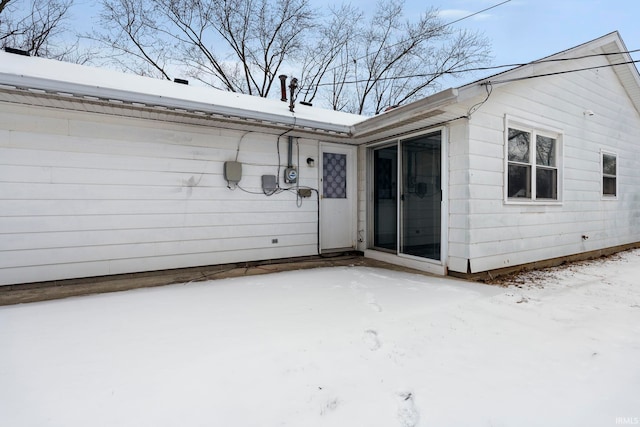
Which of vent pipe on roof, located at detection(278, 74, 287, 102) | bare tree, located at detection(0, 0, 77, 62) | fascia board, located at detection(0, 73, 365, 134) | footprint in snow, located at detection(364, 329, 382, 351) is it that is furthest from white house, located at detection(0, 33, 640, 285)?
bare tree, located at detection(0, 0, 77, 62)

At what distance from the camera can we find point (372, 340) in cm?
235

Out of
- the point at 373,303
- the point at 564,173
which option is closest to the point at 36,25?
the point at 373,303

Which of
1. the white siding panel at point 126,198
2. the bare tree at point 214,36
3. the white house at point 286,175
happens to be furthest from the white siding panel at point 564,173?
the bare tree at point 214,36

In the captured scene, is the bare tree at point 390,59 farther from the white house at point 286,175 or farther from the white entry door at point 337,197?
the white entry door at point 337,197

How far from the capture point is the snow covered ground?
5.11ft

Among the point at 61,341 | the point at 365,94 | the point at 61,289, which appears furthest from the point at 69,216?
the point at 365,94

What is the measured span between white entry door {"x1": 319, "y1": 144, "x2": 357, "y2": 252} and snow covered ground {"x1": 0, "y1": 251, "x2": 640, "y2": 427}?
7.77ft

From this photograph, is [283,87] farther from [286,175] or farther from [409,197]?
[409,197]

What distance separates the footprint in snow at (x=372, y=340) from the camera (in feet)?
7.41

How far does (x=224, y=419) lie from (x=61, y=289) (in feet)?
11.1

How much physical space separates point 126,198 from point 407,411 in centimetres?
418

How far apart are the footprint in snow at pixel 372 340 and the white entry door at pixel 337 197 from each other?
3253mm

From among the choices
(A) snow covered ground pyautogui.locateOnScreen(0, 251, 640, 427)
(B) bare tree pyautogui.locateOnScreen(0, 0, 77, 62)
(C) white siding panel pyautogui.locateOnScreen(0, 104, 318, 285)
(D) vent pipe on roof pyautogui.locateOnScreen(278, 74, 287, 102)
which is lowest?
(A) snow covered ground pyautogui.locateOnScreen(0, 251, 640, 427)

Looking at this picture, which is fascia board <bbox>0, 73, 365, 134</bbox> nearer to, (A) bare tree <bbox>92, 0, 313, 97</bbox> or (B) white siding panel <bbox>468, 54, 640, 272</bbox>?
(B) white siding panel <bbox>468, 54, 640, 272</bbox>
